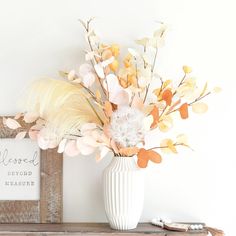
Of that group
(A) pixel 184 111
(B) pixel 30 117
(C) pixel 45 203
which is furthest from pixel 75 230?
(A) pixel 184 111

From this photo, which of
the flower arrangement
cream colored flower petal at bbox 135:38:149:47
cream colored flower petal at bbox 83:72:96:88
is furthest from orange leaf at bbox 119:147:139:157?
cream colored flower petal at bbox 135:38:149:47

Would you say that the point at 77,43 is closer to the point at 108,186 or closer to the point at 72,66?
the point at 72,66

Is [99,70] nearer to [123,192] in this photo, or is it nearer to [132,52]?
[132,52]

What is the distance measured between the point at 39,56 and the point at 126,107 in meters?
0.35

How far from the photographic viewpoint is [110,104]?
4.32 feet

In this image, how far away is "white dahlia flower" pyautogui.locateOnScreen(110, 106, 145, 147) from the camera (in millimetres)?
1281

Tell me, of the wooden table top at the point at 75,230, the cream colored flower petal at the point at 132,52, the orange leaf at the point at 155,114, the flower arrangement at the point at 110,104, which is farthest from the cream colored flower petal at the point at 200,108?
the wooden table top at the point at 75,230

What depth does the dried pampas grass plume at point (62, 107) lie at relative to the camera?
4.40 ft

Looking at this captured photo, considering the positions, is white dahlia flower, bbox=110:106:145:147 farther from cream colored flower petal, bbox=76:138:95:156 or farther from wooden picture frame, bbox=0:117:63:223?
wooden picture frame, bbox=0:117:63:223

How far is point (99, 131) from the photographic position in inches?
53.3

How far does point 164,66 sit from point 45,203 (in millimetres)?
557

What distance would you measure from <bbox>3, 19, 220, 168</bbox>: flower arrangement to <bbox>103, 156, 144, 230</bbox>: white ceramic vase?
42 millimetres

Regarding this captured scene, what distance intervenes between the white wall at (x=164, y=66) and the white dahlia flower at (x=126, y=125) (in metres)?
0.19

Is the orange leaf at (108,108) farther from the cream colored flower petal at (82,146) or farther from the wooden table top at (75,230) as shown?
the wooden table top at (75,230)
